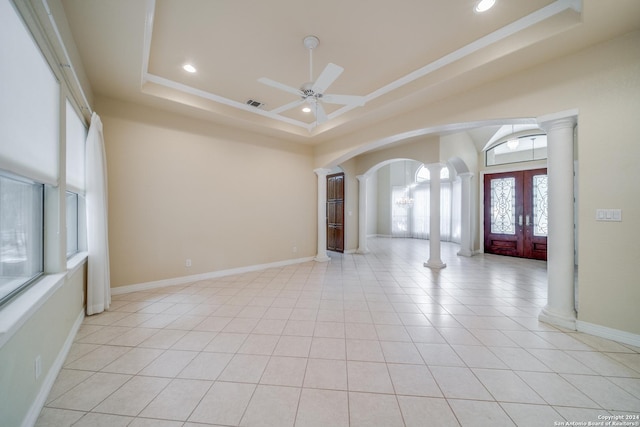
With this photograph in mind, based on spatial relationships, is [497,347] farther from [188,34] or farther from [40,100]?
[188,34]

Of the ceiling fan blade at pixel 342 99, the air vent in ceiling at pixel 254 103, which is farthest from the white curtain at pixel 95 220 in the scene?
the ceiling fan blade at pixel 342 99

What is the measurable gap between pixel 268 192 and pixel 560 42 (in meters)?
4.76

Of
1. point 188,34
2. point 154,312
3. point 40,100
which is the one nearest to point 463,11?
point 188,34

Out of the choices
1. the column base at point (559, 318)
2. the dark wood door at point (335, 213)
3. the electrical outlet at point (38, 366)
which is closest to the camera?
the electrical outlet at point (38, 366)

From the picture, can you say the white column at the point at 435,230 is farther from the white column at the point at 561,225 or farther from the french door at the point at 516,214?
the french door at the point at 516,214

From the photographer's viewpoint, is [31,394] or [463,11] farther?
[463,11]

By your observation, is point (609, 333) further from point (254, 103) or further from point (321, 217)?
point (254, 103)

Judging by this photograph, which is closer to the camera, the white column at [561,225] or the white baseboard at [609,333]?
the white baseboard at [609,333]

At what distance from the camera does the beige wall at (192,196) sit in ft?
11.8

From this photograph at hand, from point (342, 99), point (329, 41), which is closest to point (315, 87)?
point (342, 99)

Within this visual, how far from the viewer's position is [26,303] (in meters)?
1.46

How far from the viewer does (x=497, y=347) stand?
7.28ft

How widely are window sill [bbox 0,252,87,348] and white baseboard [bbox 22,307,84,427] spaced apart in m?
0.56

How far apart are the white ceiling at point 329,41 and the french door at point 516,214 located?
16.2 feet
